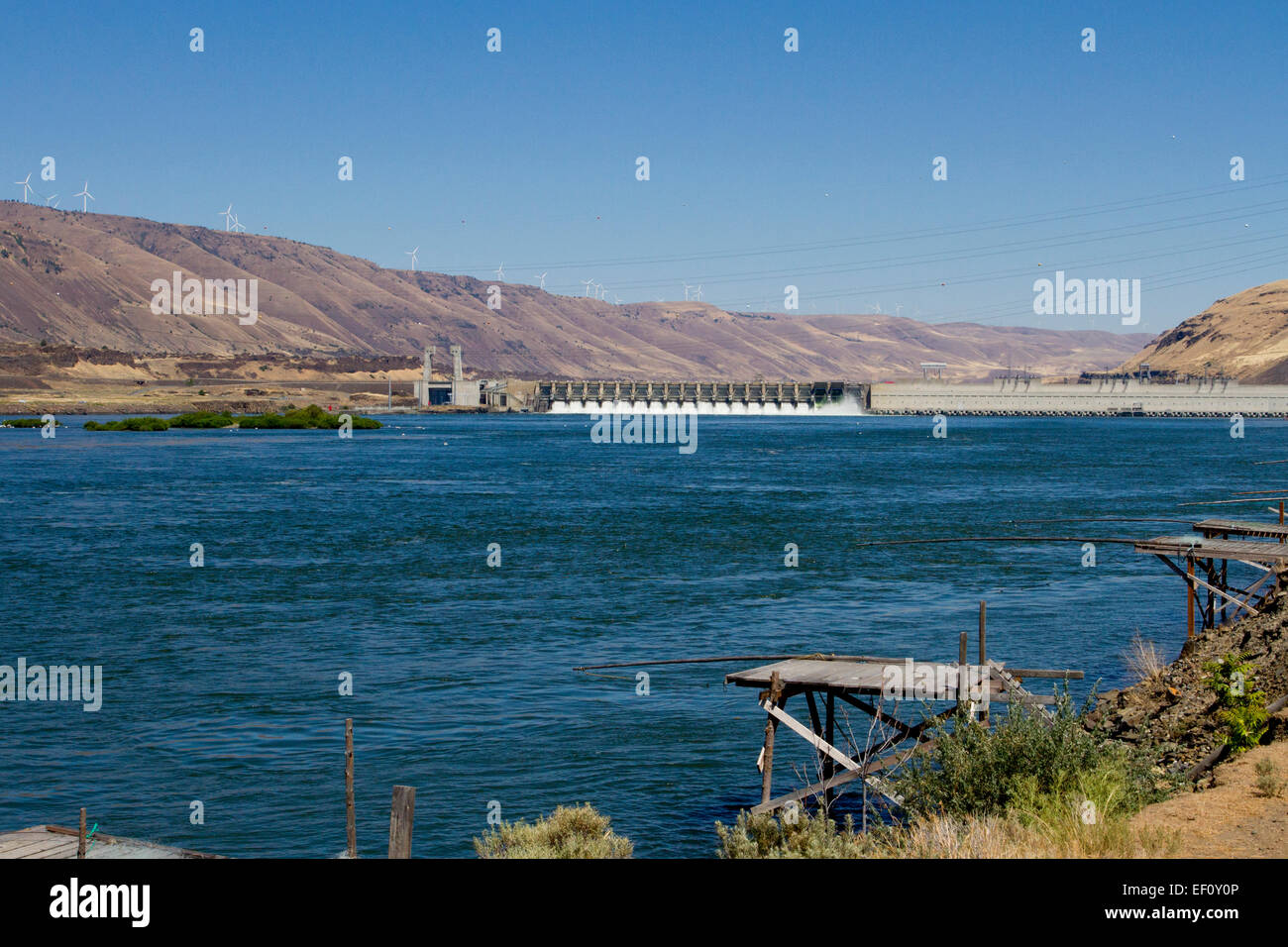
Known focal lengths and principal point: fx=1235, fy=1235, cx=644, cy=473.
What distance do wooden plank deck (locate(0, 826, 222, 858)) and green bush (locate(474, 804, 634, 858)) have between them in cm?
361

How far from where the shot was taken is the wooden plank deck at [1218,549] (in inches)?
1132

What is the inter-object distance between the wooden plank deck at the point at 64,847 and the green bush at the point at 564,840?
3.61 m

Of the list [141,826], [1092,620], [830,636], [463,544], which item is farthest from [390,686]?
[463,544]

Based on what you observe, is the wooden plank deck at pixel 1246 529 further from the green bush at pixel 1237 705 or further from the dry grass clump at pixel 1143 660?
the green bush at pixel 1237 705

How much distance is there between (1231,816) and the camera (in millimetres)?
14055

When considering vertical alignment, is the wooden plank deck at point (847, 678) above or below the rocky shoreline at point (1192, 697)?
above

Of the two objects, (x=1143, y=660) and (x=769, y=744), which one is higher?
(x=769, y=744)

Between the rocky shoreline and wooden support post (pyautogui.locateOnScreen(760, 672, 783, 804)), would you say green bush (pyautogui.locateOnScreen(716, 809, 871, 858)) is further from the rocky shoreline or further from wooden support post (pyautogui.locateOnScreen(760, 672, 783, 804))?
the rocky shoreline

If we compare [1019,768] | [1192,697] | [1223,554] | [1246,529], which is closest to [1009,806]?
[1019,768]

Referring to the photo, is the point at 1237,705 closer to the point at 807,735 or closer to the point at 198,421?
the point at 807,735

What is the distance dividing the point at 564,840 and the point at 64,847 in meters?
5.77

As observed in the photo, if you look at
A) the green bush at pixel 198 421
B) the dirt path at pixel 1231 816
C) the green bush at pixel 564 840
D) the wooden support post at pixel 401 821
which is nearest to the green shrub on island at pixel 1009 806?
the dirt path at pixel 1231 816

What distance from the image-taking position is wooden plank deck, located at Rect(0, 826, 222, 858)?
13875mm

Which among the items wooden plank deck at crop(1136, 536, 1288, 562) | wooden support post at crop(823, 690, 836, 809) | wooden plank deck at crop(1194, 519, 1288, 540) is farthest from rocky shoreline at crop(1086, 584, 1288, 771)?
wooden plank deck at crop(1194, 519, 1288, 540)
